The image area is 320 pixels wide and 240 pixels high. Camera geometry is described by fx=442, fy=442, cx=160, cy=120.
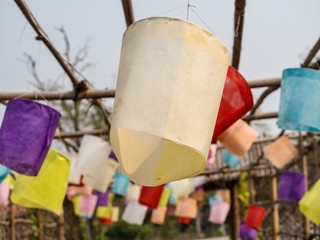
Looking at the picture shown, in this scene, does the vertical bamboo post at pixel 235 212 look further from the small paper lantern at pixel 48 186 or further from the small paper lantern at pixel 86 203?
the small paper lantern at pixel 48 186

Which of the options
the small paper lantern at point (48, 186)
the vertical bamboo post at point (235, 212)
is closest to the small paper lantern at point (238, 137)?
the small paper lantern at point (48, 186)

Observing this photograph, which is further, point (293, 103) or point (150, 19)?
point (293, 103)

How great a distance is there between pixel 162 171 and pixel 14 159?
83 cm

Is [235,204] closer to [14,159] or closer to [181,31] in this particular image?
[14,159]

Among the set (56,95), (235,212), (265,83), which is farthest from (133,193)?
(265,83)

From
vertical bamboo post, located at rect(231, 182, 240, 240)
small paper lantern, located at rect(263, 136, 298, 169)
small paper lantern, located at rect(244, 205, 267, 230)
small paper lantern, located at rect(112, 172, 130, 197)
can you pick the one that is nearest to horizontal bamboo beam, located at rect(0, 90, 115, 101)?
small paper lantern, located at rect(263, 136, 298, 169)

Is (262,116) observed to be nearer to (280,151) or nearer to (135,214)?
(280,151)

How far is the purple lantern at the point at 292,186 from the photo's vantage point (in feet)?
9.38

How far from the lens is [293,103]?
148 cm

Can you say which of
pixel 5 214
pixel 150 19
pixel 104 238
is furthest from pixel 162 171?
pixel 104 238

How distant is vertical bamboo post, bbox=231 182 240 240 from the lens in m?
6.70

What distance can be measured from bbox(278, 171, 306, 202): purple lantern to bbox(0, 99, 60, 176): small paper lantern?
1.79 meters

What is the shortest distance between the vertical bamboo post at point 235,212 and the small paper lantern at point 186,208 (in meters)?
1.96

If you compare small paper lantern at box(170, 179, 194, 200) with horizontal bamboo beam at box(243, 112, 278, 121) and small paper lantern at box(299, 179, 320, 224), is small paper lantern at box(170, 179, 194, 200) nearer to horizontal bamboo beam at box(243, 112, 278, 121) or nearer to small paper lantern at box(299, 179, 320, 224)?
horizontal bamboo beam at box(243, 112, 278, 121)
